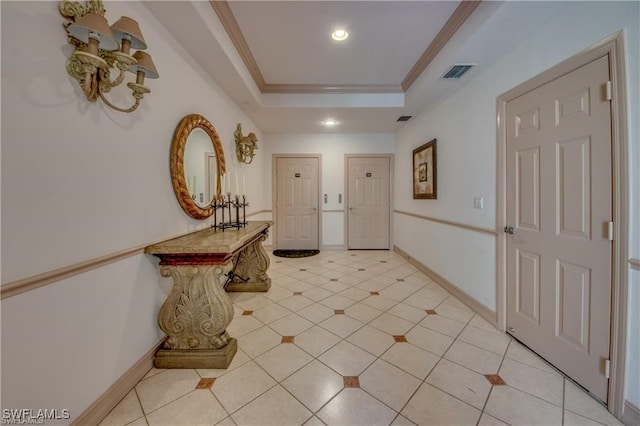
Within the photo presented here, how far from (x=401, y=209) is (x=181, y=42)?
13.8 ft

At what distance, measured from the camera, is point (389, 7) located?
1965 mm

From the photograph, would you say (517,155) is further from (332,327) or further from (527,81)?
(332,327)

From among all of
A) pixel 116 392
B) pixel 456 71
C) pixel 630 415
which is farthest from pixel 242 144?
pixel 630 415

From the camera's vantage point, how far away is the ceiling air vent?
2308mm

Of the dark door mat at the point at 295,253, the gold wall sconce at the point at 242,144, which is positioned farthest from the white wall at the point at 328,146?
the gold wall sconce at the point at 242,144

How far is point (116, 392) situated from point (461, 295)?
10.3 ft

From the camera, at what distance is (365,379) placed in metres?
1.56

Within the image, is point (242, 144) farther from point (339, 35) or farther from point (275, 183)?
point (339, 35)

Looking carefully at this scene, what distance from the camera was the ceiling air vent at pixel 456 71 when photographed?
7.57 ft

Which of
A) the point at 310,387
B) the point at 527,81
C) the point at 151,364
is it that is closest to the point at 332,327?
the point at 310,387

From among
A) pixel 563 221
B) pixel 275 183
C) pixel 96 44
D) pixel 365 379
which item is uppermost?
pixel 96 44

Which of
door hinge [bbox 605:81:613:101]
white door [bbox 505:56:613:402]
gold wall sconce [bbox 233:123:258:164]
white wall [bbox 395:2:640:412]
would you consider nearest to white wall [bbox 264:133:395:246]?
white wall [bbox 395:2:640:412]

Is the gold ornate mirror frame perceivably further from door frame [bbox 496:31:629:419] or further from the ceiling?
door frame [bbox 496:31:629:419]

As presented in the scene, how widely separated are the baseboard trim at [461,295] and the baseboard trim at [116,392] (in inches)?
114
